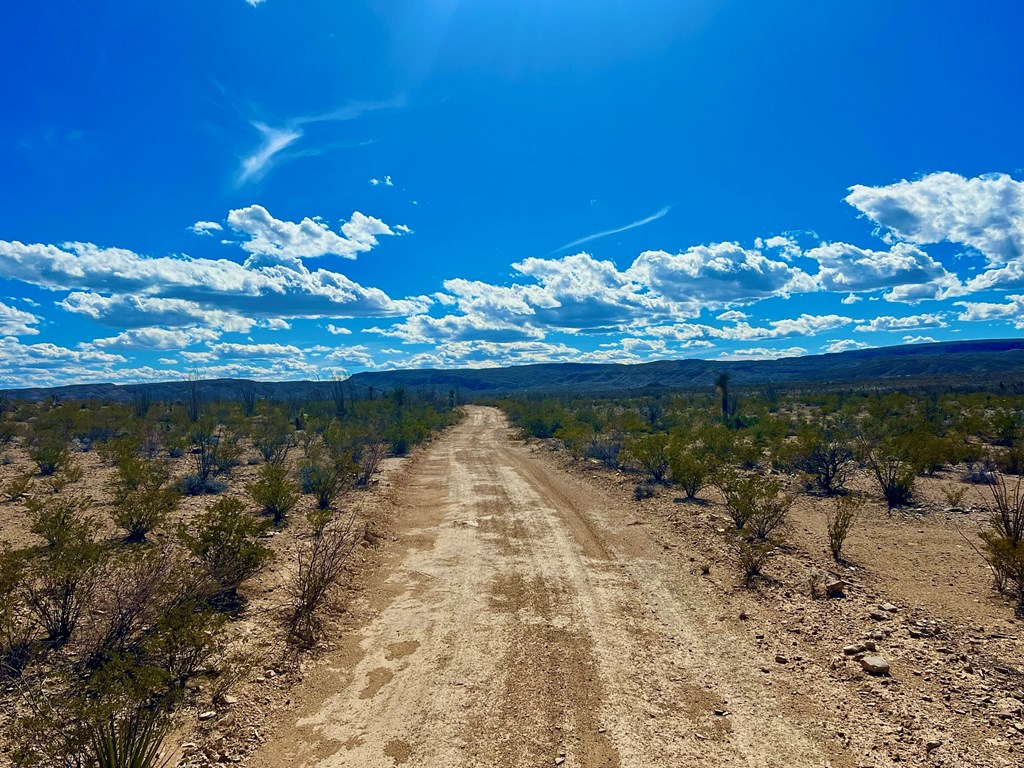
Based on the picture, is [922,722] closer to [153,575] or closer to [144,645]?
[144,645]

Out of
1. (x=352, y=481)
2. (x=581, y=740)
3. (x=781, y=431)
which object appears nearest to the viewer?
(x=581, y=740)

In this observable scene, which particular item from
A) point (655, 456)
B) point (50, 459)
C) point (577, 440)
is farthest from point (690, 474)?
point (50, 459)

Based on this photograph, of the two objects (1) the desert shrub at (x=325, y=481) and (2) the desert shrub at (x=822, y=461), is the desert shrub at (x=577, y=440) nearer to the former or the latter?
(2) the desert shrub at (x=822, y=461)

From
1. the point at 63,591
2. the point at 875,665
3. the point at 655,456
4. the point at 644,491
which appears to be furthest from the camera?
the point at 655,456

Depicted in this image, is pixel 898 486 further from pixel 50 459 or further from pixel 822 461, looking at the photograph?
pixel 50 459

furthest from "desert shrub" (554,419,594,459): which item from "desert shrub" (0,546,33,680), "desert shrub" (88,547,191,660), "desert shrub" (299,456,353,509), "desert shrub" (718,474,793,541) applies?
"desert shrub" (0,546,33,680)

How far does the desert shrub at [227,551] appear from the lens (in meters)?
8.05

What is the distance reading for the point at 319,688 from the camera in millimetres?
5883

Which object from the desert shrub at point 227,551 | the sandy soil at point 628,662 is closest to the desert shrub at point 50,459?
the sandy soil at point 628,662

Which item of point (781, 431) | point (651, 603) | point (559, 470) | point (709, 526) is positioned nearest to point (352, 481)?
point (559, 470)

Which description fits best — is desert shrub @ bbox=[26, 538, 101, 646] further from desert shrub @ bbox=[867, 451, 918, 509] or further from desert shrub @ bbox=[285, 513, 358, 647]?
desert shrub @ bbox=[867, 451, 918, 509]

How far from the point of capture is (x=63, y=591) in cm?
669

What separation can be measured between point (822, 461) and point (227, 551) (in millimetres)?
16241

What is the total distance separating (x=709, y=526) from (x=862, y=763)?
26.2 feet
